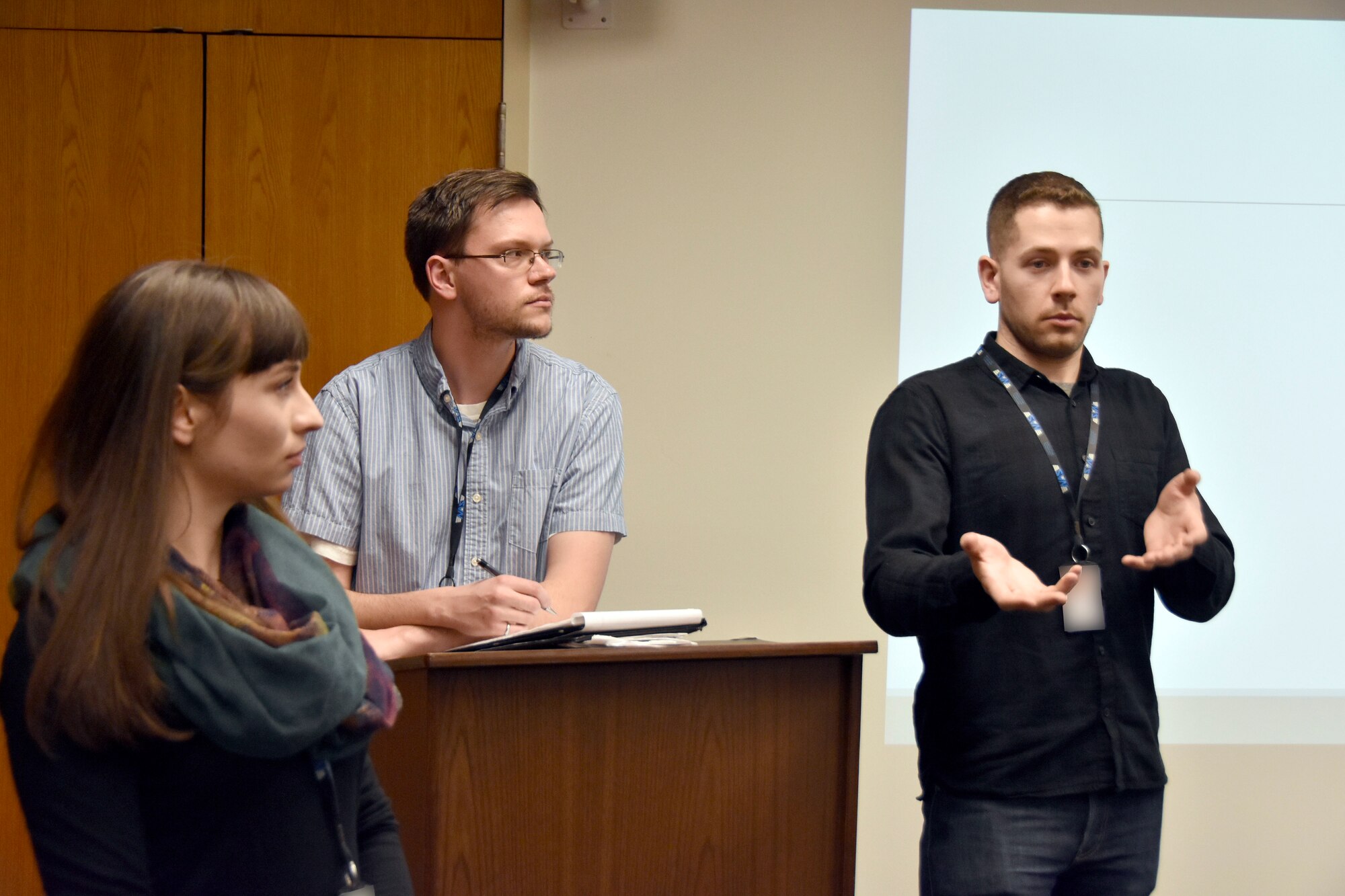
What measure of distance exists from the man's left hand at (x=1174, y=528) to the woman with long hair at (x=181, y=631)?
1057mm

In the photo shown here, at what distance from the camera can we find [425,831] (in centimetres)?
148

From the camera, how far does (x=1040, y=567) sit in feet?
5.73

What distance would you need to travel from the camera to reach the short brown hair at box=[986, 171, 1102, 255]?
1.87 m

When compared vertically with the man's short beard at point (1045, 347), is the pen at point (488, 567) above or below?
below

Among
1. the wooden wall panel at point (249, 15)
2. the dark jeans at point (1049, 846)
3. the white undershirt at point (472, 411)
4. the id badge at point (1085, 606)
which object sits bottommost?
the dark jeans at point (1049, 846)

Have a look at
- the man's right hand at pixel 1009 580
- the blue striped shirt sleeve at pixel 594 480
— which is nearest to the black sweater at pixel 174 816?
the man's right hand at pixel 1009 580

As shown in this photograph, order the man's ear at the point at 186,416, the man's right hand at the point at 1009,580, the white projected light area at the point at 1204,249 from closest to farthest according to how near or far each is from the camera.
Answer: the man's ear at the point at 186,416 < the man's right hand at the point at 1009,580 < the white projected light area at the point at 1204,249

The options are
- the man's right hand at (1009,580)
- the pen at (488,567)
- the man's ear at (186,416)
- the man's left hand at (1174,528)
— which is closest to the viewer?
the man's ear at (186,416)

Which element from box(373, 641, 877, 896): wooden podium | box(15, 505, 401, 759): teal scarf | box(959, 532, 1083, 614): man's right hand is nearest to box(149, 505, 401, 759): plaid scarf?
box(15, 505, 401, 759): teal scarf

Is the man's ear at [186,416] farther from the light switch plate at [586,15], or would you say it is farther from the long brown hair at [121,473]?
the light switch plate at [586,15]

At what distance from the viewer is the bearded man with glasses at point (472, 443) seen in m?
2.14

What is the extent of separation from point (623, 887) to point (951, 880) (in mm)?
486

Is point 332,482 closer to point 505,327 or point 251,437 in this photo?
point 505,327

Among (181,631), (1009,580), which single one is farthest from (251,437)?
(1009,580)
